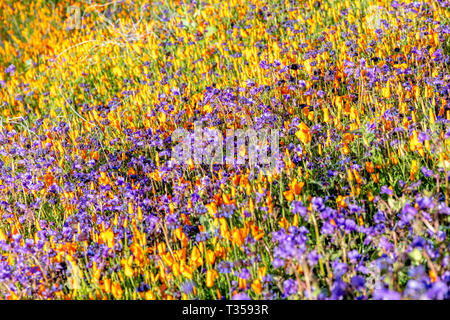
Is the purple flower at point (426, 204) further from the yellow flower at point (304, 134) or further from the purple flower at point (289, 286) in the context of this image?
the yellow flower at point (304, 134)

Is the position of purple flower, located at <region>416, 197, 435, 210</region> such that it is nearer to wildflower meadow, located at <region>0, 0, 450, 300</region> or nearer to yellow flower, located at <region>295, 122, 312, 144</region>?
wildflower meadow, located at <region>0, 0, 450, 300</region>

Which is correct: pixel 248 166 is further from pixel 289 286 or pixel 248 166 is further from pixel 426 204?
pixel 426 204

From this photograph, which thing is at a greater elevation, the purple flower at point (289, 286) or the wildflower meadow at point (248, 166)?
the wildflower meadow at point (248, 166)

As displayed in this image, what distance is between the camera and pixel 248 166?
3.55 metres

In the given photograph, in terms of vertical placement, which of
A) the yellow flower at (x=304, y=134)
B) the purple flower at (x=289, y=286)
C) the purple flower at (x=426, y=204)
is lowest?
the purple flower at (x=289, y=286)

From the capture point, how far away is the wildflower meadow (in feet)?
7.97

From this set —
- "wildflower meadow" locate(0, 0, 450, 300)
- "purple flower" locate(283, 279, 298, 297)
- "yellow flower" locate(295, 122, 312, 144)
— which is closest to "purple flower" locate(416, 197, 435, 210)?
"wildflower meadow" locate(0, 0, 450, 300)

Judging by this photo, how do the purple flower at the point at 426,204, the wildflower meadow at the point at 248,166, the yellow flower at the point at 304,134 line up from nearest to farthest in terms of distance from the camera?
the purple flower at the point at 426,204 < the wildflower meadow at the point at 248,166 < the yellow flower at the point at 304,134

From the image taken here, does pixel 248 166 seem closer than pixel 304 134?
No

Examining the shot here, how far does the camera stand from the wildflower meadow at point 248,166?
2428mm

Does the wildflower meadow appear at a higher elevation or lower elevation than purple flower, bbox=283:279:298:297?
higher

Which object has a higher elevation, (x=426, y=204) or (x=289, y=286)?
(x=426, y=204)

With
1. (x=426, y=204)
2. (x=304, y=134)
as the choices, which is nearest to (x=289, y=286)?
(x=426, y=204)

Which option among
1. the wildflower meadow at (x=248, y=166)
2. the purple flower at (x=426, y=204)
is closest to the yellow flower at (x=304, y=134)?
the wildflower meadow at (x=248, y=166)
